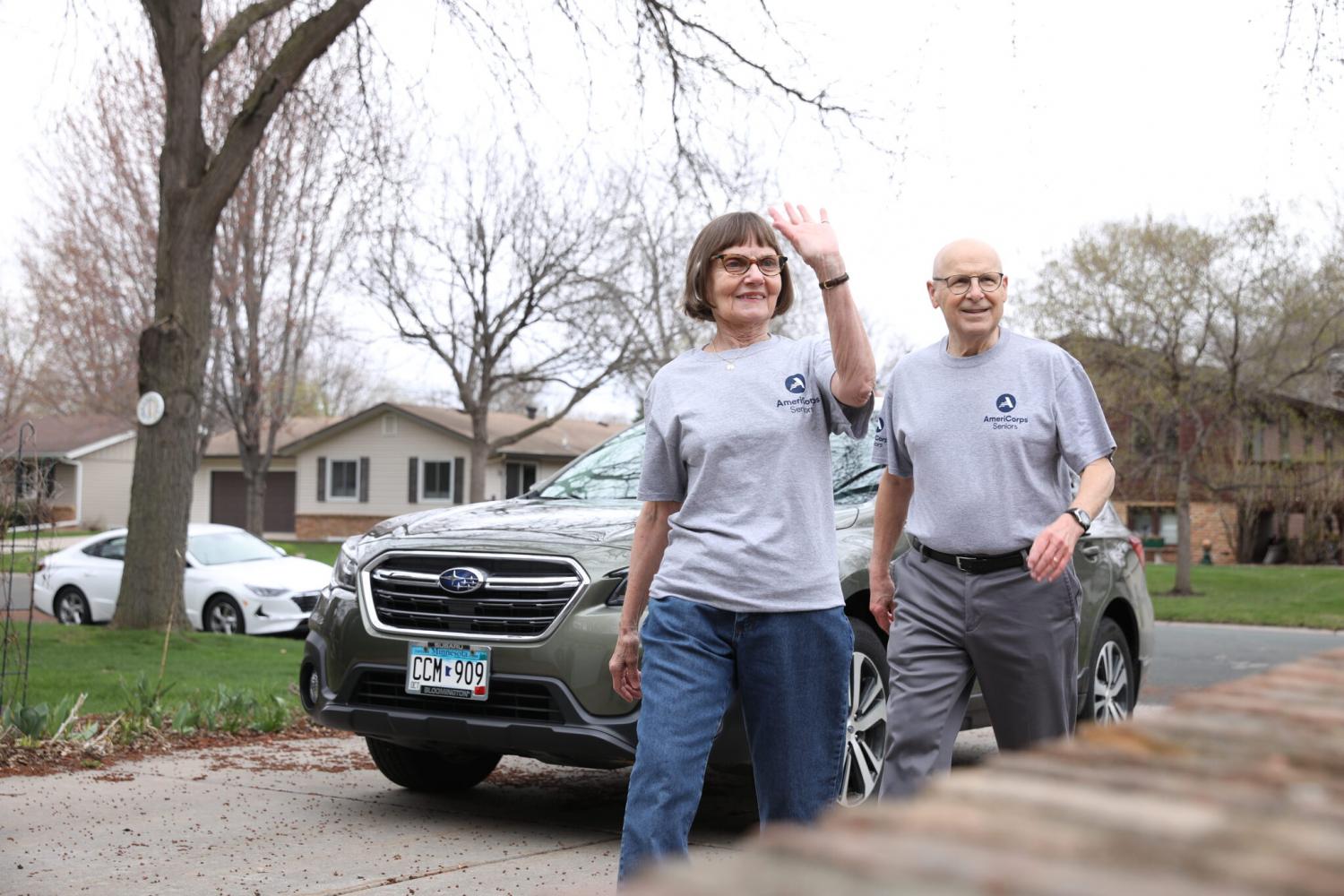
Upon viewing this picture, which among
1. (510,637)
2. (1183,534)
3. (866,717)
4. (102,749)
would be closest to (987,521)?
(866,717)

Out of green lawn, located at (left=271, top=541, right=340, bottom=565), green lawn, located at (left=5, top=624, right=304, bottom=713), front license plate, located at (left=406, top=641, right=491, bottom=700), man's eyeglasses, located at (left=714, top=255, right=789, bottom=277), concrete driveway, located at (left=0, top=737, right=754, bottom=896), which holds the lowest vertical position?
concrete driveway, located at (left=0, top=737, right=754, bottom=896)

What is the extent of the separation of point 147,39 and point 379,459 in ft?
118

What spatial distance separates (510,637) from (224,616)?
41.0 ft

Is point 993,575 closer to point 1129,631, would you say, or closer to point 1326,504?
point 1129,631

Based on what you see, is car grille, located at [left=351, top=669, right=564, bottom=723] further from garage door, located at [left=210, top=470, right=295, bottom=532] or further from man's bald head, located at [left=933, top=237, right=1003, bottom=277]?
garage door, located at [left=210, top=470, right=295, bottom=532]

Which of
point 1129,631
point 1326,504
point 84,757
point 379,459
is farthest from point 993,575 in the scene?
point 379,459

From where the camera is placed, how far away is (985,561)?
4.27 m

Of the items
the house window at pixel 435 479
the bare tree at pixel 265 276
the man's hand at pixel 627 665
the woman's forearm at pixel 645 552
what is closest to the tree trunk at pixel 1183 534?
the bare tree at pixel 265 276

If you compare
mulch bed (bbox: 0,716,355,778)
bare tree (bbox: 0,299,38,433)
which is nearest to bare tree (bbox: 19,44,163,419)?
bare tree (bbox: 0,299,38,433)

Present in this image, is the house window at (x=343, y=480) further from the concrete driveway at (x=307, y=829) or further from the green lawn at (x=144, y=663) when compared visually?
the concrete driveway at (x=307, y=829)

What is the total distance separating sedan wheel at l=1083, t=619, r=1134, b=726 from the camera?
6.73 m

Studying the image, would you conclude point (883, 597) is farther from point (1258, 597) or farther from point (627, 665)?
point (1258, 597)

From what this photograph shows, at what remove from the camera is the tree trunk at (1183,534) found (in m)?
28.1

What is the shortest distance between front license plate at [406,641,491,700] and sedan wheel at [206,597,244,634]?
1197cm
